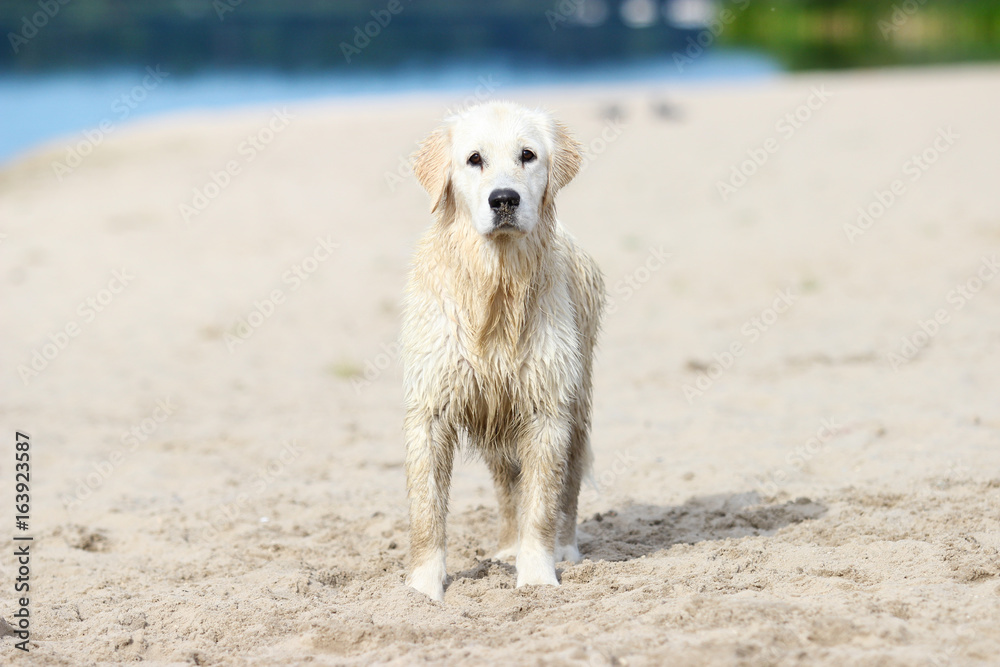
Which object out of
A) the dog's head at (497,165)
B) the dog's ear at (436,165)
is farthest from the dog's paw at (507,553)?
the dog's ear at (436,165)

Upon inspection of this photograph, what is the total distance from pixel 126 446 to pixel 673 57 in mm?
39816

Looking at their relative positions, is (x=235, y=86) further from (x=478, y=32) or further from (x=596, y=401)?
(x=596, y=401)

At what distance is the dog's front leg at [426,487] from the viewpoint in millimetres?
5094

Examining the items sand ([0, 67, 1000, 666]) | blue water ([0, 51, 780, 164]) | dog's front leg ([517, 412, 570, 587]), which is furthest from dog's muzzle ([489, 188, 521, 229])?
blue water ([0, 51, 780, 164])

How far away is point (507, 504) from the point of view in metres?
5.78

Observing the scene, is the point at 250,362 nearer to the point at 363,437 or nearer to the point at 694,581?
the point at 363,437

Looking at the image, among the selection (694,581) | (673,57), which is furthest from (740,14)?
(694,581)

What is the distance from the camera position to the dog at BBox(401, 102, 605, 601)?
199 inches

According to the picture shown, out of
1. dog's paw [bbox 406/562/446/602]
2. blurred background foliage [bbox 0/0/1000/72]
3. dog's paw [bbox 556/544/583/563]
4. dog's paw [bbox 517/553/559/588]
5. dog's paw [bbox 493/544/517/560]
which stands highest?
blurred background foliage [bbox 0/0/1000/72]

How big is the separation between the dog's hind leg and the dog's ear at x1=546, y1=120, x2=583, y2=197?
5.01 ft

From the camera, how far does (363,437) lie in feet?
27.0

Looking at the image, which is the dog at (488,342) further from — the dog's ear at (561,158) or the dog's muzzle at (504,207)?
the dog's muzzle at (504,207)

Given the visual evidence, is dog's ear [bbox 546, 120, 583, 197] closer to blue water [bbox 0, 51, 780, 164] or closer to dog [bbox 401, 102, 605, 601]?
dog [bbox 401, 102, 605, 601]

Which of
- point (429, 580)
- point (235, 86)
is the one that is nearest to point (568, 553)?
point (429, 580)
